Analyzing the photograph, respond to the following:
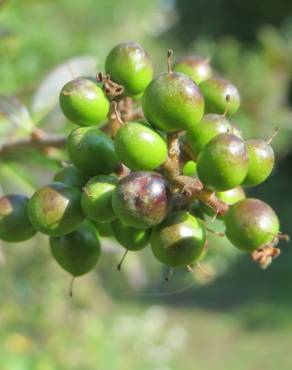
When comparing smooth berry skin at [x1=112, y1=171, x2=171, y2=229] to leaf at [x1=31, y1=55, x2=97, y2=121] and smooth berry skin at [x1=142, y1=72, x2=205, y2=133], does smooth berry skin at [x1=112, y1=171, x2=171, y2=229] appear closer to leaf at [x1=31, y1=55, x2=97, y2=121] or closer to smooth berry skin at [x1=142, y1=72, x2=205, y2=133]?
smooth berry skin at [x1=142, y1=72, x2=205, y2=133]

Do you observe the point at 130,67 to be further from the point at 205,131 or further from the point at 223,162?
the point at 223,162

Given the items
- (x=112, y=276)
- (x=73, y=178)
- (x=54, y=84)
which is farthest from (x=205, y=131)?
(x=112, y=276)

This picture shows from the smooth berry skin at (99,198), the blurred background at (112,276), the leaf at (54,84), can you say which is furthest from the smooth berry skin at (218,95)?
the leaf at (54,84)

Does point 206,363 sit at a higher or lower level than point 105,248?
lower

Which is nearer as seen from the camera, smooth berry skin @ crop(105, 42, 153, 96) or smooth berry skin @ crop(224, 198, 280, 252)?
smooth berry skin @ crop(224, 198, 280, 252)

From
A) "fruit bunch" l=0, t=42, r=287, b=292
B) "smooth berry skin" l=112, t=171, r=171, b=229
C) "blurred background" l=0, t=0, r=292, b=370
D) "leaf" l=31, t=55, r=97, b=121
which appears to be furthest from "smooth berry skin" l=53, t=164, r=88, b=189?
"leaf" l=31, t=55, r=97, b=121

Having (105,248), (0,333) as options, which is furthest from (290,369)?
(105,248)

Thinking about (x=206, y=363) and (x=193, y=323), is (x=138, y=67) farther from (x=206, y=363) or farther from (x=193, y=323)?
(x=193, y=323)

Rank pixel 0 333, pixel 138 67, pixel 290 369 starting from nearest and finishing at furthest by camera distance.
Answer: pixel 138 67 → pixel 0 333 → pixel 290 369
